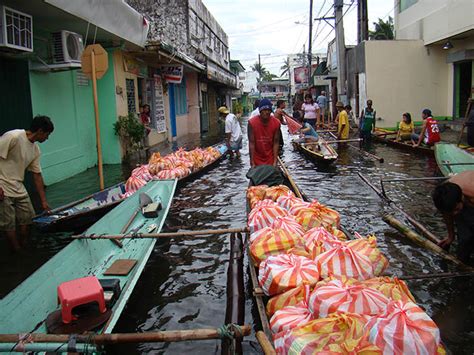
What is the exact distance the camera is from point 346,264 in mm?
3441

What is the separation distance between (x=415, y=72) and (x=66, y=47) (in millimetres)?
15916

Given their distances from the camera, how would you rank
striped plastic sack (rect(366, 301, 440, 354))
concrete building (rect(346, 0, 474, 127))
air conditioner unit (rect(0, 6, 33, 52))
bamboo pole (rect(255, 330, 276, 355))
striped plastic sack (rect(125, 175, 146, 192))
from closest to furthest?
striped plastic sack (rect(366, 301, 440, 354)) → bamboo pole (rect(255, 330, 276, 355)) → air conditioner unit (rect(0, 6, 33, 52)) → striped plastic sack (rect(125, 175, 146, 192)) → concrete building (rect(346, 0, 474, 127))

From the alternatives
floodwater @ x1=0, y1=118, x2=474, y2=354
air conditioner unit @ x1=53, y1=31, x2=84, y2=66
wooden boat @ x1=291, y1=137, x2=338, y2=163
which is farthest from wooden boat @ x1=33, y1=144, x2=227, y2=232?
wooden boat @ x1=291, y1=137, x2=338, y2=163

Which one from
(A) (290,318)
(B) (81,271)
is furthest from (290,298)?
(B) (81,271)

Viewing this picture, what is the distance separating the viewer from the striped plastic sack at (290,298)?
321 cm

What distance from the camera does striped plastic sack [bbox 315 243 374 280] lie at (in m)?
3.43

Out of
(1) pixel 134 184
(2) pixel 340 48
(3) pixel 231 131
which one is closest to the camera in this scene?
(1) pixel 134 184

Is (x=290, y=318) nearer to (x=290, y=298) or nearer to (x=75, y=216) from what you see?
(x=290, y=298)

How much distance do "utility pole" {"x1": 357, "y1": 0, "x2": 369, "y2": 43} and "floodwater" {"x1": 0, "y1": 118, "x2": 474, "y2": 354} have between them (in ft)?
40.8

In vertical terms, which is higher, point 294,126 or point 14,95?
point 14,95

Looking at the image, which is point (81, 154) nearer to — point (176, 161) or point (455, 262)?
point (176, 161)

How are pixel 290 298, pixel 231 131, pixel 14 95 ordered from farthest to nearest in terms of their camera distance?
1. pixel 231 131
2. pixel 14 95
3. pixel 290 298

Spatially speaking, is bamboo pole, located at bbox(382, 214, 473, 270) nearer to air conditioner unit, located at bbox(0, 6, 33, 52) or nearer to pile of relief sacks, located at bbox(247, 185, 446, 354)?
pile of relief sacks, located at bbox(247, 185, 446, 354)

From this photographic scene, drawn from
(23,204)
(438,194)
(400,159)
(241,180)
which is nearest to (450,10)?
(400,159)
